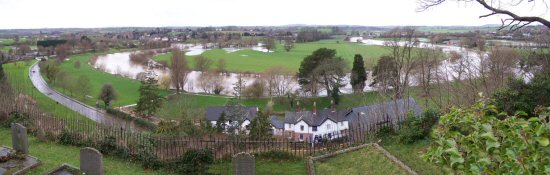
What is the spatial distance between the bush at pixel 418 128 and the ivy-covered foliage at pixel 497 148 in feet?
32.7

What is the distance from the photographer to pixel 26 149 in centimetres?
1262

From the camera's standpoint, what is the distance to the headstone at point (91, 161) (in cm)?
1095

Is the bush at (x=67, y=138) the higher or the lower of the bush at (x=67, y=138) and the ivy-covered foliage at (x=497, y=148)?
the lower

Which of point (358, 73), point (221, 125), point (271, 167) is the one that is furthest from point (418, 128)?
Answer: point (358, 73)

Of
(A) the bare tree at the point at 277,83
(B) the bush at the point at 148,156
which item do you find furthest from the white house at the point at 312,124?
(B) the bush at the point at 148,156

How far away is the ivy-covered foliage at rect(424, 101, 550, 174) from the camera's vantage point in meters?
3.22

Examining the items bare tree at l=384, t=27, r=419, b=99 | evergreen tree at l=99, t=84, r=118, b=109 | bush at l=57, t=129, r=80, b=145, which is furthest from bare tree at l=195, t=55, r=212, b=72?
bush at l=57, t=129, r=80, b=145

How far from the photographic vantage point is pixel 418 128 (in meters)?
13.6

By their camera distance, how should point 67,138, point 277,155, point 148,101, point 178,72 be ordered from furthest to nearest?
point 178,72, point 148,101, point 67,138, point 277,155

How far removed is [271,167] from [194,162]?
230cm

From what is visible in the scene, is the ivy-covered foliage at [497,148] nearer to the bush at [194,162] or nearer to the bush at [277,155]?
the bush at [194,162]

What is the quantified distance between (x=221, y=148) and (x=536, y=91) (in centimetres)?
1028

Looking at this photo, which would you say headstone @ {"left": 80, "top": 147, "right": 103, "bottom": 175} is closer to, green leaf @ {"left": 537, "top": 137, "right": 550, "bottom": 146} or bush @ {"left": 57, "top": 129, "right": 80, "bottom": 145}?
bush @ {"left": 57, "top": 129, "right": 80, "bottom": 145}

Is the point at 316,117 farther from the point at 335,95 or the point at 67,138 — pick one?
the point at 67,138
